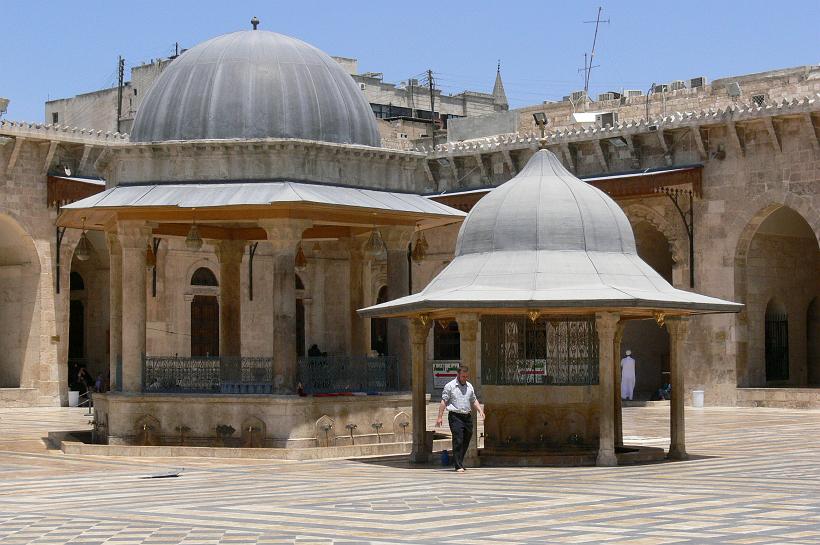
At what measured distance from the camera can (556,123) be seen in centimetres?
3969

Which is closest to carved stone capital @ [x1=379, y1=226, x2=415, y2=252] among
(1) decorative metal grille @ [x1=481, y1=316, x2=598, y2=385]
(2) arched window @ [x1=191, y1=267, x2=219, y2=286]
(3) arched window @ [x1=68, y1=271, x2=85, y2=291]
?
(1) decorative metal grille @ [x1=481, y1=316, x2=598, y2=385]

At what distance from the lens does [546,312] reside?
1526 centimetres

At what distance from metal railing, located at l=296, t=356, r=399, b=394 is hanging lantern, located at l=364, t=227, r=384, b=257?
1.46 m

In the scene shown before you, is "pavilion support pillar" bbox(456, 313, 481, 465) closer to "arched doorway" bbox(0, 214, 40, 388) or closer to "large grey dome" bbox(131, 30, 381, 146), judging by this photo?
"large grey dome" bbox(131, 30, 381, 146)

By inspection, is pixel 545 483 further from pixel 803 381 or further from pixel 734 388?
A: pixel 803 381

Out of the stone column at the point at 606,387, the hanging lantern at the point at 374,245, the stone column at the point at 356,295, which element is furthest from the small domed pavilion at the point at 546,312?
the stone column at the point at 356,295

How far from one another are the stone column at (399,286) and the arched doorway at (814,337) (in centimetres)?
1569

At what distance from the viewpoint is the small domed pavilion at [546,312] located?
48.1 ft

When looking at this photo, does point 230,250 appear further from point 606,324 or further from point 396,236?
point 606,324

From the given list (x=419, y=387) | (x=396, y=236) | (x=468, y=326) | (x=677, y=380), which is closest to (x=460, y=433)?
(x=468, y=326)

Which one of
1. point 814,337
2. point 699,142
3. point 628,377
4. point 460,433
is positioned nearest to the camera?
point 460,433

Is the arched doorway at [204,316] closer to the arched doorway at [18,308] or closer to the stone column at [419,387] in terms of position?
the arched doorway at [18,308]

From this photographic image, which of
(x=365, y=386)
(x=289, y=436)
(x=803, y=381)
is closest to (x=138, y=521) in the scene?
(x=289, y=436)

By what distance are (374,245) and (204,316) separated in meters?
16.7
